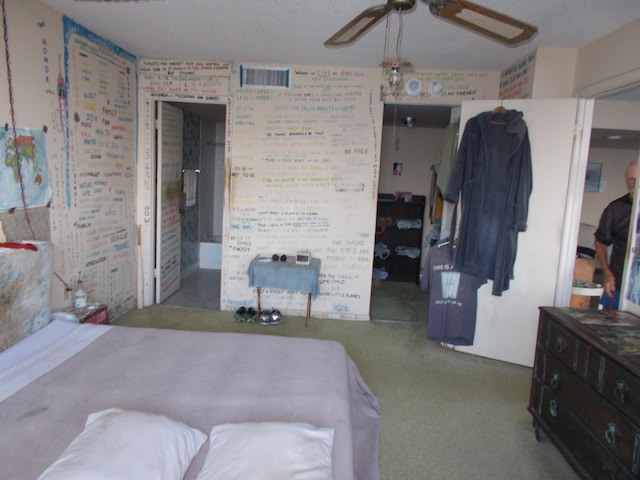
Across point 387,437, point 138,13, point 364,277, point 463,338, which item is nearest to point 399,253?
point 364,277

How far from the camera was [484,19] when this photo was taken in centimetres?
160

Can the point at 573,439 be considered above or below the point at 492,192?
below

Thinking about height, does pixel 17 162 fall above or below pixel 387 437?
above

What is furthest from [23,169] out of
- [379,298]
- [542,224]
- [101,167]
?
[379,298]

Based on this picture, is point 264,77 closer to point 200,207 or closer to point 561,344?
point 200,207

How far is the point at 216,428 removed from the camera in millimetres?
1490

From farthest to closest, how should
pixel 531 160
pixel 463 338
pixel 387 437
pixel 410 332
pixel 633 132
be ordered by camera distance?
1. pixel 633 132
2. pixel 410 332
3. pixel 463 338
4. pixel 531 160
5. pixel 387 437

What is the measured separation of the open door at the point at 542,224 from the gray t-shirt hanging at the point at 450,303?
13 centimetres

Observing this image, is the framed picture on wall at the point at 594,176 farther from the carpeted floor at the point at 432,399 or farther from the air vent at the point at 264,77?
the air vent at the point at 264,77

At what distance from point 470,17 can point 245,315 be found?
310 cm

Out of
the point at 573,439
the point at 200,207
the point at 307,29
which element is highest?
the point at 307,29

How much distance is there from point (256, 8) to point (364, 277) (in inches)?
98.0

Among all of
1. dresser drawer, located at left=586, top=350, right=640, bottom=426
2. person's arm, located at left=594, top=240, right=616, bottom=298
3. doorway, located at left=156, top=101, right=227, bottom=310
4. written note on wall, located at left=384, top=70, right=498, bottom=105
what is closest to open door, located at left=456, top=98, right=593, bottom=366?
person's arm, located at left=594, top=240, right=616, bottom=298

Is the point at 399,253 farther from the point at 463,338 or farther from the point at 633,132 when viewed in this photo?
the point at 633,132
